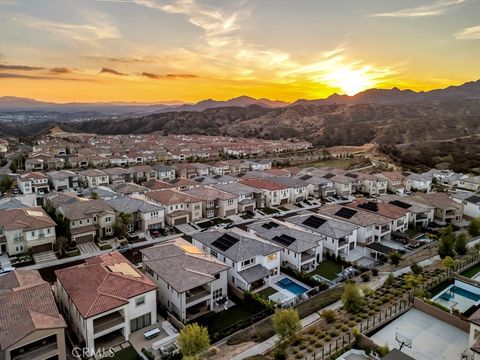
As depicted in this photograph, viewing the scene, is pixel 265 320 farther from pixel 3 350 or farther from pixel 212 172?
pixel 212 172

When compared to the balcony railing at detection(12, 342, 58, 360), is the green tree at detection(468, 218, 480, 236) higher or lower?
higher

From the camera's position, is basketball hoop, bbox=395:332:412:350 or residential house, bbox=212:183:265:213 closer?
basketball hoop, bbox=395:332:412:350

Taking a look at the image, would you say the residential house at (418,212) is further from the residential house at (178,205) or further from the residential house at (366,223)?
the residential house at (178,205)

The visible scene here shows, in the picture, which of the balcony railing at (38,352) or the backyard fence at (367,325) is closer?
the balcony railing at (38,352)

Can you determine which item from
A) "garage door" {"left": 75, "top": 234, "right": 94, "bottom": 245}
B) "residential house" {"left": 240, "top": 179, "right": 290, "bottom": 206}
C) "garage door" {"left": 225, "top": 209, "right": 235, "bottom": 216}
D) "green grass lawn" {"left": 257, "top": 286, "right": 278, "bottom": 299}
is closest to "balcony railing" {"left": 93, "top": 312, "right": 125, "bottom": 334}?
"green grass lawn" {"left": 257, "top": 286, "right": 278, "bottom": 299}

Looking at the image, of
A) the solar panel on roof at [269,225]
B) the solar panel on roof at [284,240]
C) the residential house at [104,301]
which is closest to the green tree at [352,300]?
the solar panel on roof at [284,240]
